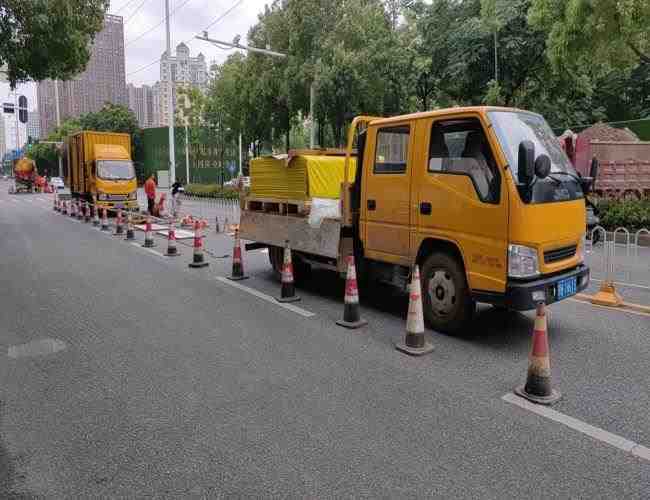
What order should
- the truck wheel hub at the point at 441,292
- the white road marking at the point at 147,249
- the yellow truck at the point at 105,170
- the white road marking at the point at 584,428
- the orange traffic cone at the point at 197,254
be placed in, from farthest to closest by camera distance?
1. the yellow truck at the point at 105,170
2. the white road marking at the point at 147,249
3. the orange traffic cone at the point at 197,254
4. the truck wheel hub at the point at 441,292
5. the white road marking at the point at 584,428

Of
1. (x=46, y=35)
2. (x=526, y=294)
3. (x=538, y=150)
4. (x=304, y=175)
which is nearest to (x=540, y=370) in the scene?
(x=526, y=294)

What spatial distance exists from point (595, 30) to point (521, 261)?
12.2 m

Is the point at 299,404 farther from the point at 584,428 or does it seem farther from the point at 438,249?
the point at 438,249

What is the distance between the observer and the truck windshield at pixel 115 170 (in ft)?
70.9

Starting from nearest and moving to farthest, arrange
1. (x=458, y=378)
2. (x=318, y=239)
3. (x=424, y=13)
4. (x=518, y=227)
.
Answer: (x=458, y=378), (x=518, y=227), (x=318, y=239), (x=424, y=13)

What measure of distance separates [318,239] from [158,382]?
3404 millimetres

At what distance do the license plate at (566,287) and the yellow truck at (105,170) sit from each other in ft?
61.8

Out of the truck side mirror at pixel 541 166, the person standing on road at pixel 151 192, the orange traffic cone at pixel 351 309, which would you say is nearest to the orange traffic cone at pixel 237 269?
the orange traffic cone at pixel 351 309

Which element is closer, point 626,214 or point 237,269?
point 237,269

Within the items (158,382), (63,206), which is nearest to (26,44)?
(63,206)

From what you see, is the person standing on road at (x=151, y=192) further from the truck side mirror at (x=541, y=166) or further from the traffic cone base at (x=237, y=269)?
the truck side mirror at (x=541, y=166)

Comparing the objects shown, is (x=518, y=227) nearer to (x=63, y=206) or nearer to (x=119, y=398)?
(x=119, y=398)

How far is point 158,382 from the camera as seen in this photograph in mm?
4883

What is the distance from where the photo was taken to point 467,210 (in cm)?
562
